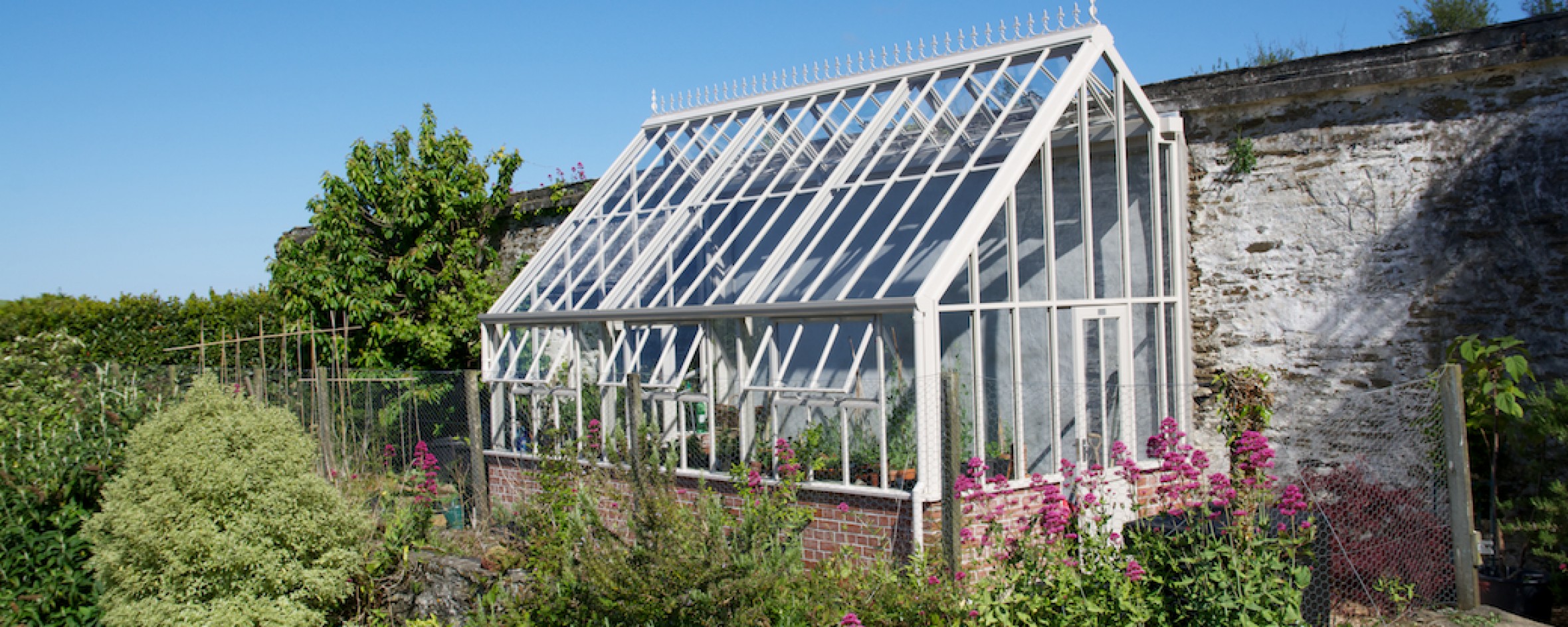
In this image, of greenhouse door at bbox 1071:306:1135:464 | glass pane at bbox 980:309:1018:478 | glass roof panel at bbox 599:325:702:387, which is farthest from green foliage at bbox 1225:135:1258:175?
glass roof panel at bbox 599:325:702:387

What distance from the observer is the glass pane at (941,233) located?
8.26m

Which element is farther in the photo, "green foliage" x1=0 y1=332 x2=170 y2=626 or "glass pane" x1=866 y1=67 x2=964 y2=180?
"glass pane" x1=866 y1=67 x2=964 y2=180

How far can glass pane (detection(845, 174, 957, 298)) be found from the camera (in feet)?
26.2

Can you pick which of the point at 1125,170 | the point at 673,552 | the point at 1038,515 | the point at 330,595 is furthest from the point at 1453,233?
the point at 330,595

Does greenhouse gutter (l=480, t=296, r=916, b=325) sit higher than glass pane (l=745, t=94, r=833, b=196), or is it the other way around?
glass pane (l=745, t=94, r=833, b=196)

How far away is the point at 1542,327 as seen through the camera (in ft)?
24.2

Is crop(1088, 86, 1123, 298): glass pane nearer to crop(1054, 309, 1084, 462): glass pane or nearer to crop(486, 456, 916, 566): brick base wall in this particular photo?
crop(1054, 309, 1084, 462): glass pane

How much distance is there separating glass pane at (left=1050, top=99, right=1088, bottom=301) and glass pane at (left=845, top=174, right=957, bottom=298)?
0.94m

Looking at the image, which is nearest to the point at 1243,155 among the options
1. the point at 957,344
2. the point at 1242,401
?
the point at 1242,401

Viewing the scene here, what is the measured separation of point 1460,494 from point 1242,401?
2.39 m

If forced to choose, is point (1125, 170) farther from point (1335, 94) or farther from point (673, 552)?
point (673, 552)

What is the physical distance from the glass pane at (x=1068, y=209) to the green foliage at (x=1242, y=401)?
1.40m

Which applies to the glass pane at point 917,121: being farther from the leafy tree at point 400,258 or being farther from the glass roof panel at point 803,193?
the leafy tree at point 400,258

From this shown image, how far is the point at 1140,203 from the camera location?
8.96 meters
